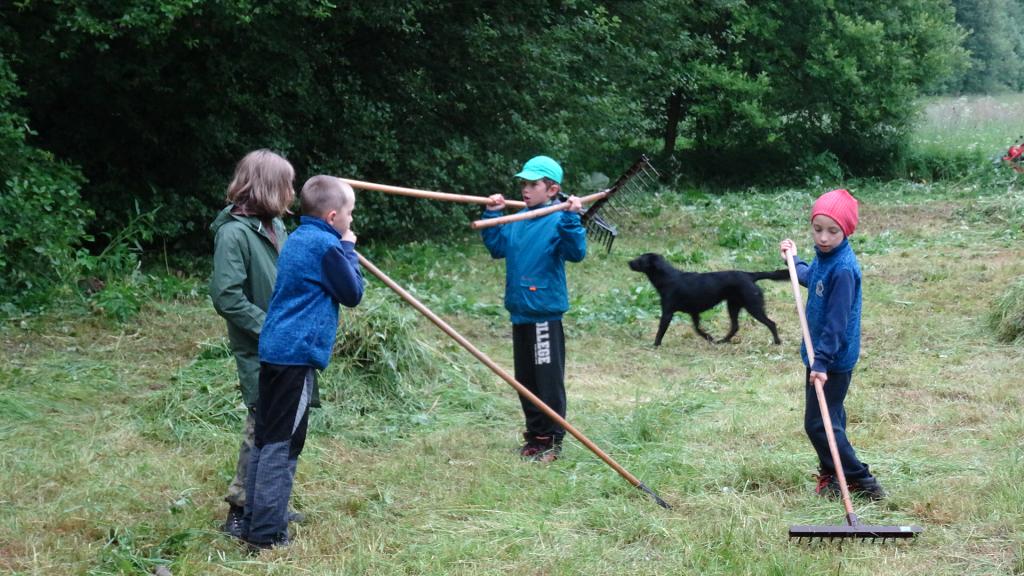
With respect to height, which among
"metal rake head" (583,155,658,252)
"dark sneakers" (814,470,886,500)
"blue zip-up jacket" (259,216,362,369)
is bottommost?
"dark sneakers" (814,470,886,500)

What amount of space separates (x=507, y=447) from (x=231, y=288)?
2.36m

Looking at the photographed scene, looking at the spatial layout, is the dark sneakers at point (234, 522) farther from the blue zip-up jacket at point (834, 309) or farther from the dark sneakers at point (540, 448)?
the blue zip-up jacket at point (834, 309)

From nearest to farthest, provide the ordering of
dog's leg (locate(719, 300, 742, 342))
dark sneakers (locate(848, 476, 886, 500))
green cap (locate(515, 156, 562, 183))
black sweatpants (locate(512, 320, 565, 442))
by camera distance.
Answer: dark sneakers (locate(848, 476, 886, 500)) < green cap (locate(515, 156, 562, 183)) < black sweatpants (locate(512, 320, 565, 442)) < dog's leg (locate(719, 300, 742, 342))

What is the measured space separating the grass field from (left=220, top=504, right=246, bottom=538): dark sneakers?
0.08m

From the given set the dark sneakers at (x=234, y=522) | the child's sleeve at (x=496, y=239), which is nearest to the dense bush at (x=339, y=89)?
the child's sleeve at (x=496, y=239)

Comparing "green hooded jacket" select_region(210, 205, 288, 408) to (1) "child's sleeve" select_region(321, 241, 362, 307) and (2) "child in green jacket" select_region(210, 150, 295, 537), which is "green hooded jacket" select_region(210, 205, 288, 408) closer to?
(2) "child in green jacket" select_region(210, 150, 295, 537)

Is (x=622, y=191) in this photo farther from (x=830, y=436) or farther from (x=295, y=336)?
(x=295, y=336)

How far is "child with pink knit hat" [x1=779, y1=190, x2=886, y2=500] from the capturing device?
4898mm

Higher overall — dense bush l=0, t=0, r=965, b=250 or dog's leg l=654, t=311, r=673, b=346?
dense bush l=0, t=0, r=965, b=250

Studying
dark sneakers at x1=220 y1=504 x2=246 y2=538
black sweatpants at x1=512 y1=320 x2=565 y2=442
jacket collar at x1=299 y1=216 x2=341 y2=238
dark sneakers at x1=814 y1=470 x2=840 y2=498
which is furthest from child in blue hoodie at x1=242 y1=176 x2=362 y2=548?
dark sneakers at x1=814 y1=470 x2=840 y2=498

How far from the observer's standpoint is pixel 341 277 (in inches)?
176

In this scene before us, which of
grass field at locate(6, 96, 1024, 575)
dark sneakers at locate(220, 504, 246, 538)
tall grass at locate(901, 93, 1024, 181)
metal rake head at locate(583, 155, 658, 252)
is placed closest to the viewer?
grass field at locate(6, 96, 1024, 575)

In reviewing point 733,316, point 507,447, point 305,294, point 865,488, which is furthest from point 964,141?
point 305,294

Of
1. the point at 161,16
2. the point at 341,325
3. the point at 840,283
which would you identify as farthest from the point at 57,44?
the point at 840,283
